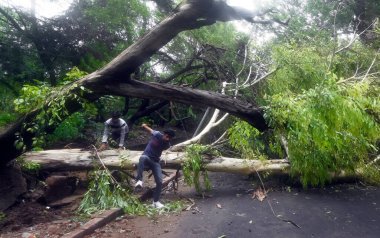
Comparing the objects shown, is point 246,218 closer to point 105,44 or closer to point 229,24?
point 105,44

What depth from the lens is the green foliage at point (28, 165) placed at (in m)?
6.45

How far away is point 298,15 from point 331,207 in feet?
33.9

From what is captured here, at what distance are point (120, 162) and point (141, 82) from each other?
2.19m

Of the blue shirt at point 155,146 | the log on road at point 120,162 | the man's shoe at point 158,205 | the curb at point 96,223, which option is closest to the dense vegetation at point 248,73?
the log on road at point 120,162

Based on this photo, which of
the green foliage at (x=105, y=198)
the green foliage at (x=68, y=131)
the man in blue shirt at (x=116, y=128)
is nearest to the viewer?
the green foliage at (x=105, y=198)

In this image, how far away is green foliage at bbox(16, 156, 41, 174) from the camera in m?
6.45

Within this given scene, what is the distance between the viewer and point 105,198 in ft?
20.3

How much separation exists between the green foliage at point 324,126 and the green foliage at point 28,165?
432cm

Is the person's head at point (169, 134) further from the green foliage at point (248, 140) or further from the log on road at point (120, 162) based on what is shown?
the green foliage at point (248, 140)

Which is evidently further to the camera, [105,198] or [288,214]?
[105,198]

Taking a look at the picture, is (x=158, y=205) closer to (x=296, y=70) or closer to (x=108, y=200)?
(x=108, y=200)

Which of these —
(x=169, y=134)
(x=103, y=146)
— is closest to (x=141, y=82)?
(x=169, y=134)

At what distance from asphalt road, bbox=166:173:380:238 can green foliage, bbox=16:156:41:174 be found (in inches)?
114

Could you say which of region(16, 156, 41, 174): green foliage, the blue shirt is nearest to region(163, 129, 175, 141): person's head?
the blue shirt
